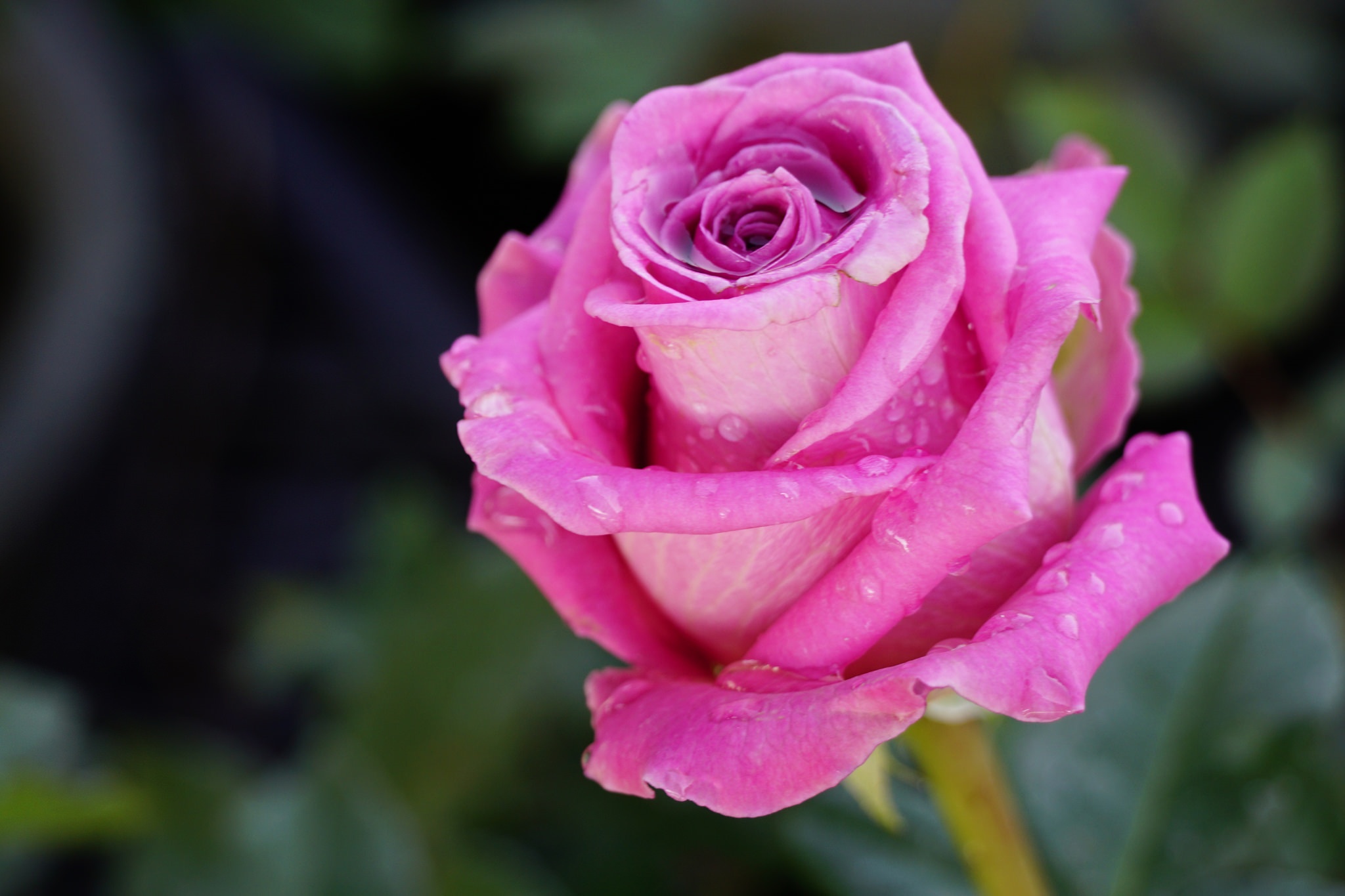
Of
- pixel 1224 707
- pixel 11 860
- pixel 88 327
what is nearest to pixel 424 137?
pixel 88 327

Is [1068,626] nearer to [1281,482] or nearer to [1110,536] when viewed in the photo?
[1110,536]

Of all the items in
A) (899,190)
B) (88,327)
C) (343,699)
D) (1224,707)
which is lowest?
(343,699)

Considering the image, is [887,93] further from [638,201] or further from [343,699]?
[343,699]

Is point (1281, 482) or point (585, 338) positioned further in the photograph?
point (1281, 482)

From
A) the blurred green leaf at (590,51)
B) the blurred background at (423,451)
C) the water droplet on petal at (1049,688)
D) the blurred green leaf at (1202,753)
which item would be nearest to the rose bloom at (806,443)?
the water droplet on petal at (1049,688)

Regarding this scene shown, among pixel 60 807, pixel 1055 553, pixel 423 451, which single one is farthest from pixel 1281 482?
pixel 423 451

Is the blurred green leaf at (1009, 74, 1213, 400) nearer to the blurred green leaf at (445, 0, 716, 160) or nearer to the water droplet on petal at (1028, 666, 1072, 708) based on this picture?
the blurred green leaf at (445, 0, 716, 160)

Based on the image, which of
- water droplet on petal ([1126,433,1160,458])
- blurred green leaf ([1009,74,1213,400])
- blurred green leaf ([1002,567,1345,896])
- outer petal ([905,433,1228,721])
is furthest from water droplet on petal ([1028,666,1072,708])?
blurred green leaf ([1009,74,1213,400])
